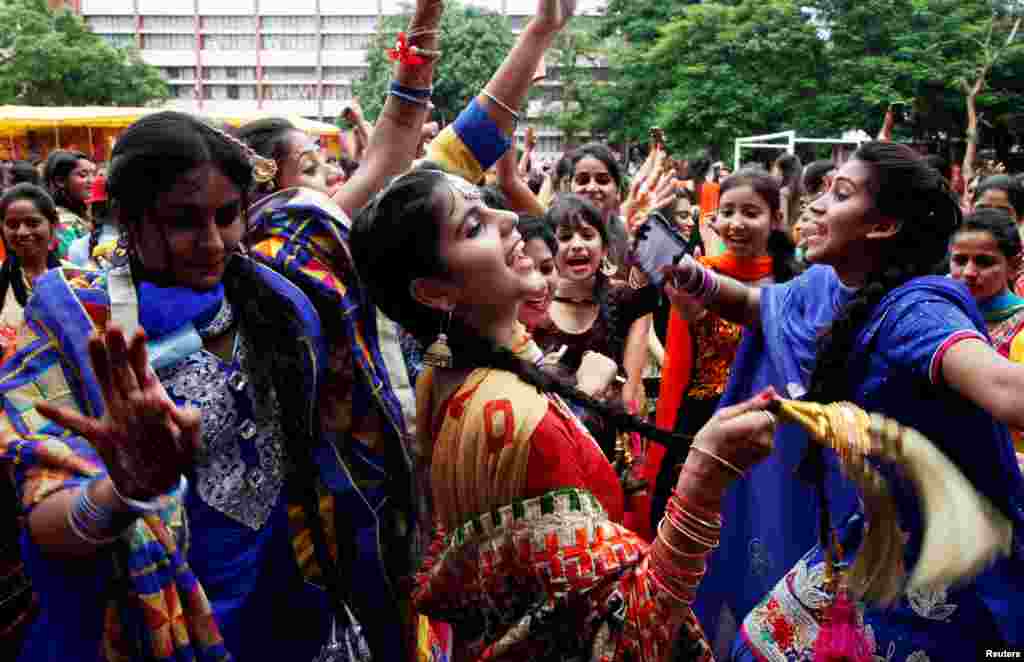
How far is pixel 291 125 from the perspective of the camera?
245cm

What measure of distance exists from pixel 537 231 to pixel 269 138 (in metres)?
1.48

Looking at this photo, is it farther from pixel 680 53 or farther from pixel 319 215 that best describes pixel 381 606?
pixel 680 53

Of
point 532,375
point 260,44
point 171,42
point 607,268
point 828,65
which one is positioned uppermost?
point 532,375

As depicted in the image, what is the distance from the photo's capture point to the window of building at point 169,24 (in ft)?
233

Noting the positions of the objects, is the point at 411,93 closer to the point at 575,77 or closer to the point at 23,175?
the point at 23,175

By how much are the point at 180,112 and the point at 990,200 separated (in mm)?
4832

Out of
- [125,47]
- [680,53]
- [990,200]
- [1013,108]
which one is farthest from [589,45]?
[990,200]

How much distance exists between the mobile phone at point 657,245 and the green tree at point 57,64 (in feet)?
126

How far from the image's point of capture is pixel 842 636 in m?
1.96

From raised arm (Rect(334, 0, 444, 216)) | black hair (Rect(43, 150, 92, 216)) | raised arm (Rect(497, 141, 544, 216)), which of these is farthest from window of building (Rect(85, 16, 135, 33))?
raised arm (Rect(334, 0, 444, 216))

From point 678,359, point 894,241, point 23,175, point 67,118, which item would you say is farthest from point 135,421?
point 67,118

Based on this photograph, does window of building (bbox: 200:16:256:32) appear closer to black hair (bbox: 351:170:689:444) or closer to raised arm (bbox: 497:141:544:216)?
raised arm (bbox: 497:141:544:216)

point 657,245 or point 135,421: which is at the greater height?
point 135,421

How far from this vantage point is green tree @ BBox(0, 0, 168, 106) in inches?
1378
